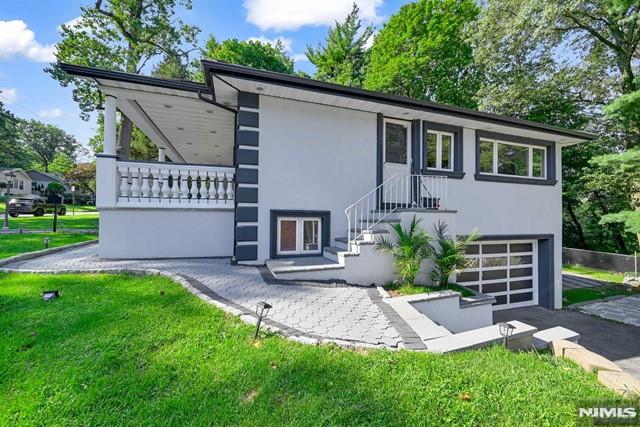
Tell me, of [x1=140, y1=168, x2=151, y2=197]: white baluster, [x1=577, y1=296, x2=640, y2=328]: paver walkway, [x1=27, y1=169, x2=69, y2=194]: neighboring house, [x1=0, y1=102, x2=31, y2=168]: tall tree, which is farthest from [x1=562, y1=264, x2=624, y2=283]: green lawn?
[x1=0, y1=102, x2=31, y2=168]: tall tree

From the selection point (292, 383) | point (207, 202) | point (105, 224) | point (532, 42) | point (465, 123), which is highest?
point (532, 42)

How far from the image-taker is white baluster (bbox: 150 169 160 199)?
19.4 feet

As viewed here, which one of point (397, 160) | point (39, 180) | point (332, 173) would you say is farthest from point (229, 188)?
point (39, 180)

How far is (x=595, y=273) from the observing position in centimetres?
1170

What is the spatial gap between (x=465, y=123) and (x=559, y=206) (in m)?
4.07

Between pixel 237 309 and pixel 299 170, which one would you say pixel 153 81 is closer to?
pixel 299 170

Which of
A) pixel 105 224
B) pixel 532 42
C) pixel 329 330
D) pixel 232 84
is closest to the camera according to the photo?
pixel 329 330

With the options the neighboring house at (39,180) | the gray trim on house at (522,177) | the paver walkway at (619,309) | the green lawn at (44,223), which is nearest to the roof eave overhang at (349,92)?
the gray trim on house at (522,177)

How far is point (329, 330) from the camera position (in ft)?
10.0

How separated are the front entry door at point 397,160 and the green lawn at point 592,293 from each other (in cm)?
606

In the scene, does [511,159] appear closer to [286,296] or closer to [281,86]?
[281,86]

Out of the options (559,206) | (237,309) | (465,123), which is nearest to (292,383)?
(237,309)

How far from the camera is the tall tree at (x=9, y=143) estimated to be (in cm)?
3241

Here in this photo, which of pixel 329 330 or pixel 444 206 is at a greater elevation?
pixel 444 206
